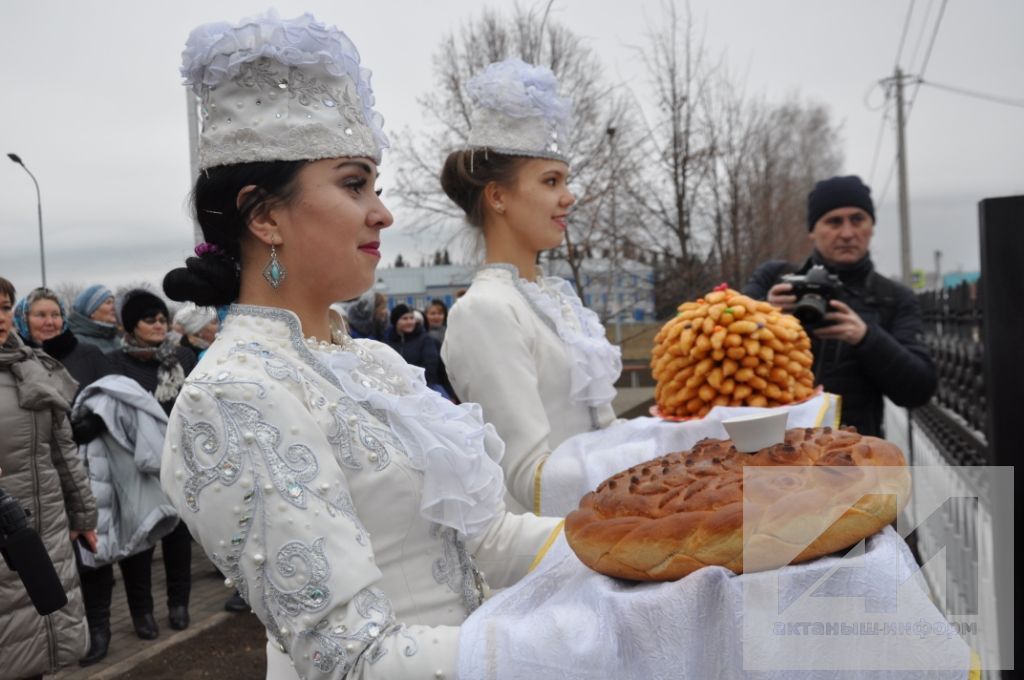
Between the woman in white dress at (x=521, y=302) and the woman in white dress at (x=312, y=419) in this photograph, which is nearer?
the woman in white dress at (x=312, y=419)

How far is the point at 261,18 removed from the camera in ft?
5.20

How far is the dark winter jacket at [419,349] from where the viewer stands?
736 centimetres

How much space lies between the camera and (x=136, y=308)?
5500 mm

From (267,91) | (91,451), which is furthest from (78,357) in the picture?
(267,91)

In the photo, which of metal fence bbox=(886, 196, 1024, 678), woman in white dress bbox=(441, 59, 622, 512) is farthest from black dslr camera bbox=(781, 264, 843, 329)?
metal fence bbox=(886, 196, 1024, 678)

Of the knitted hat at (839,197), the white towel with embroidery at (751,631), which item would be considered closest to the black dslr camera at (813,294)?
the knitted hat at (839,197)

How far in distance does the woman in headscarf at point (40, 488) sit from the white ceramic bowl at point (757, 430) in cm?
332

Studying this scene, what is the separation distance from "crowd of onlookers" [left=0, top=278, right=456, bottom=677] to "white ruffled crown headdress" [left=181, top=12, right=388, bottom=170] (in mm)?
1848

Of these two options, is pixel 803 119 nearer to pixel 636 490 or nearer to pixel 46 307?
pixel 46 307

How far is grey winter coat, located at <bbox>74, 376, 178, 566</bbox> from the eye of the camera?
4.98 m

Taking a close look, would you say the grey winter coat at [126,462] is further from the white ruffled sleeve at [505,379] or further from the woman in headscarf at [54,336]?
the white ruffled sleeve at [505,379]

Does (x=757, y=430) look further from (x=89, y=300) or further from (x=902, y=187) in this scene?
(x=902, y=187)

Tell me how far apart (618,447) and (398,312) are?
18.9 feet

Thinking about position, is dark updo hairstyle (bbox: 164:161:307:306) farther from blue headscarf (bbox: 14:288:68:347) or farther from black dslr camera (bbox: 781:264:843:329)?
blue headscarf (bbox: 14:288:68:347)
